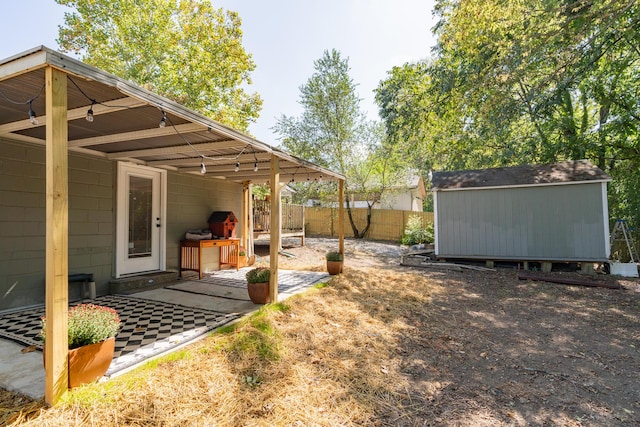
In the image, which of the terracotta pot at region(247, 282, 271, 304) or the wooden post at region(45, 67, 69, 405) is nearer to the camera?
the wooden post at region(45, 67, 69, 405)

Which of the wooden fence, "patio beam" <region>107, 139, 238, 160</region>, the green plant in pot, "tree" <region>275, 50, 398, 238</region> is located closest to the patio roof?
"patio beam" <region>107, 139, 238, 160</region>

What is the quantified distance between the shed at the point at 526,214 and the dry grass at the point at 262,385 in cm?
576

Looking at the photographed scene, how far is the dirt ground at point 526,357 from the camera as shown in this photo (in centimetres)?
234

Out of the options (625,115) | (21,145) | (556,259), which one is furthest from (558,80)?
(21,145)

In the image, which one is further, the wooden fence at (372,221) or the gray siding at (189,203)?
the wooden fence at (372,221)

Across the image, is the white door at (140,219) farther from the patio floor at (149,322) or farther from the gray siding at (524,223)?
the gray siding at (524,223)

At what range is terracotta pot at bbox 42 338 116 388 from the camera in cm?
210

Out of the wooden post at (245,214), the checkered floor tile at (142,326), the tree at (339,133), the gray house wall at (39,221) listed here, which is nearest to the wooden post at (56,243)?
the checkered floor tile at (142,326)

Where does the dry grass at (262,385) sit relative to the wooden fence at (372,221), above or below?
below

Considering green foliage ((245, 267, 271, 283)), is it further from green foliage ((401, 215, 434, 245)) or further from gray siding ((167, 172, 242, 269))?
green foliage ((401, 215, 434, 245))

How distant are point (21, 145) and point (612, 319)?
853 centimetres

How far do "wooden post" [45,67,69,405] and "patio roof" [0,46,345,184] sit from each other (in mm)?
254

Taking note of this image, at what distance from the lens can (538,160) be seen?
1114cm

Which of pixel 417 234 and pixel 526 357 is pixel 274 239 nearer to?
pixel 526 357
